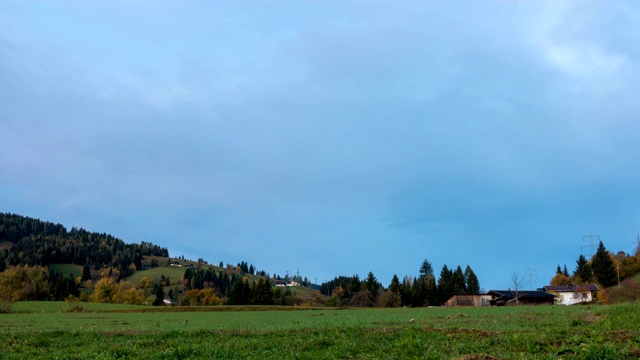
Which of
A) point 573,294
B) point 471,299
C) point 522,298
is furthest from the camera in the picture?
point 471,299

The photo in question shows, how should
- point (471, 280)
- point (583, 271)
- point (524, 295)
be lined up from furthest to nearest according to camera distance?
point (471, 280)
point (583, 271)
point (524, 295)

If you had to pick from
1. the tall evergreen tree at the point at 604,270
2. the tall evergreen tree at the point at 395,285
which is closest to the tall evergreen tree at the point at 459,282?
the tall evergreen tree at the point at 395,285

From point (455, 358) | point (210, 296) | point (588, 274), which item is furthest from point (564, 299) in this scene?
point (455, 358)

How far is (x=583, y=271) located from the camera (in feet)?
522

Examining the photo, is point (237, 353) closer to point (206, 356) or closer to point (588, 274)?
point (206, 356)

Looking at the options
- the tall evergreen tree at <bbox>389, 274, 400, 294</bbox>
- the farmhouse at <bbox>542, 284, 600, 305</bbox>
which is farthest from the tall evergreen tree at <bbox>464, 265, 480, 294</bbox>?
the farmhouse at <bbox>542, 284, 600, 305</bbox>

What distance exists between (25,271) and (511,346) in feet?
616

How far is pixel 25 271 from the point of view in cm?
16888

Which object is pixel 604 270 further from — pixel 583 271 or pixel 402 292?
pixel 402 292

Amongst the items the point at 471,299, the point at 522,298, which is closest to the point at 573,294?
the point at 522,298

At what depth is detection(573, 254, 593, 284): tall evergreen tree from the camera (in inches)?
6171

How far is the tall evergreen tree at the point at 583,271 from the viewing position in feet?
514

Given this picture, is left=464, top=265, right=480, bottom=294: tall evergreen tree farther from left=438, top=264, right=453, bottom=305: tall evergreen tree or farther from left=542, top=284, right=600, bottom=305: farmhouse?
left=542, top=284, right=600, bottom=305: farmhouse

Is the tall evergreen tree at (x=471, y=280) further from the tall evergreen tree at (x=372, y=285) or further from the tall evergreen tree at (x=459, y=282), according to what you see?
the tall evergreen tree at (x=372, y=285)
